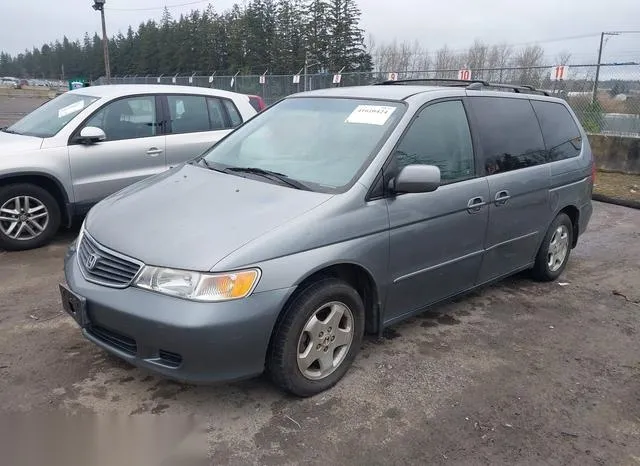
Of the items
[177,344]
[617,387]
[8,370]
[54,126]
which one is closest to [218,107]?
[54,126]

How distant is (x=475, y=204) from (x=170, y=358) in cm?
242

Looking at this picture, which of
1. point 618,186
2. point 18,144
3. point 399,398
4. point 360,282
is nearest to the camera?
point 399,398

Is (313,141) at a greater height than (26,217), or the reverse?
(313,141)

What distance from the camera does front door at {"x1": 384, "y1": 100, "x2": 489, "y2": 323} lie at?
11.5 ft

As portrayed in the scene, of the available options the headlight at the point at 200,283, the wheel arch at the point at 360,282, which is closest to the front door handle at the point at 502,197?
the wheel arch at the point at 360,282

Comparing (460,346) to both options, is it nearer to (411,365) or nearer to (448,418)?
(411,365)

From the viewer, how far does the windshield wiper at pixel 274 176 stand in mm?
3342

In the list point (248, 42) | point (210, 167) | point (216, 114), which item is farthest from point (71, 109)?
point (248, 42)

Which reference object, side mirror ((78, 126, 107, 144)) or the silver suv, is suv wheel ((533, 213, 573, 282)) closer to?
the silver suv

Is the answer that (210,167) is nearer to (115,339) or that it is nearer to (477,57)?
(115,339)

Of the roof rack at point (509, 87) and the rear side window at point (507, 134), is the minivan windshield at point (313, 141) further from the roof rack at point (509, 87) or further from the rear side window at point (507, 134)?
the roof rack at point (509, 87)

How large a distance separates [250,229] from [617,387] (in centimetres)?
256

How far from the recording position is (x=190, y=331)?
2.65m

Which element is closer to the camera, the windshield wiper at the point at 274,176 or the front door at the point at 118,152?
the windshield wiper at the point at 274,176
